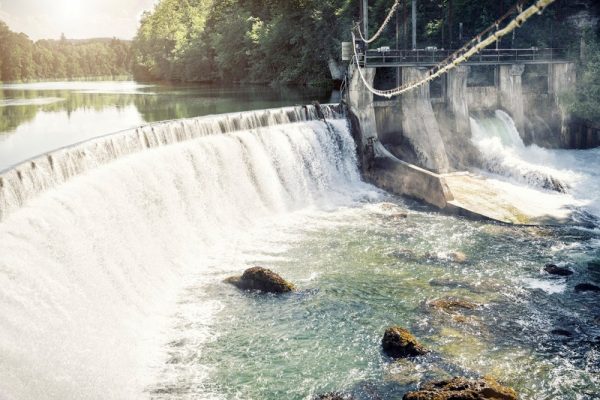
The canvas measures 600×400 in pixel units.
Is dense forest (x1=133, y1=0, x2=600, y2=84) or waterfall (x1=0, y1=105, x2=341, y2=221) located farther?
dense forest (x1=133, y1=0, x2=600, y2=84)

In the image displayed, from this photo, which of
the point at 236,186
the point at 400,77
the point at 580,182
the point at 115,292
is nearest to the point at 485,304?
the point at 115,292

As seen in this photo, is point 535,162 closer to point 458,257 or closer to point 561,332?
point 458,257

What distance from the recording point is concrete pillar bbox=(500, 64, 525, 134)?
36.6 m

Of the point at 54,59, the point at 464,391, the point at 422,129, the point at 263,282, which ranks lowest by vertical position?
the point at 464,391

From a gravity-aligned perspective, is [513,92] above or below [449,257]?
above

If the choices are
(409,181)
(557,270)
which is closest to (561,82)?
(409,181)

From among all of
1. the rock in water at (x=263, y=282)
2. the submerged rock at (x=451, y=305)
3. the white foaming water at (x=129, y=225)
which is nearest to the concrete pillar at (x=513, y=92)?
the white foaming water at (x=129, y=225)

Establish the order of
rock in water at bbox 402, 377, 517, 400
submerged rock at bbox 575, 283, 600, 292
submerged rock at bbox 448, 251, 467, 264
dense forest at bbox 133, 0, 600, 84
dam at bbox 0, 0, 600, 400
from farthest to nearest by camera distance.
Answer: dense forest at bbox 133, 0, 600, 84, submerged rock at bbox 448, 251, 467, 264, submerged rock at bbox 575, 283, 600, 292, dam at bbox 0, 0, 600, 400, rock in water at bbox 402, 377, 517, 400

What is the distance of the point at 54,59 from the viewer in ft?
455

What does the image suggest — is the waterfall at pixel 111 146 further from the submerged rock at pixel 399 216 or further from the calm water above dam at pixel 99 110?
the calm water above dam at pixel 99 110

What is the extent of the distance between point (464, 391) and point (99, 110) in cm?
4227

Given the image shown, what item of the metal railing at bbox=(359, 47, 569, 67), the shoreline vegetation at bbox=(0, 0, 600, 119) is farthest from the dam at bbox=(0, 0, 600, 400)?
the shoreline vegetation at bbox=(0, 0, 600, 119)

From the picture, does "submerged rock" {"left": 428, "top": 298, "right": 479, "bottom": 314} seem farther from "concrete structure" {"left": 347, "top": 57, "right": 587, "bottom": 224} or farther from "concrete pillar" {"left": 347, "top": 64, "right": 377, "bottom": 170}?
"concrete pillar" {"left": 347, "top": 64, "right": 377, "bottom": 170}

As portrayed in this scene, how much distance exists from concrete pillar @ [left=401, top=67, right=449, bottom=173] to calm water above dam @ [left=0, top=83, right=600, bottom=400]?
4.55m
